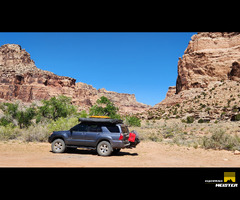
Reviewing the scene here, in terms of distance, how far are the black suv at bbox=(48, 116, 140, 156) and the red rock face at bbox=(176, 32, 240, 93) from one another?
185ft

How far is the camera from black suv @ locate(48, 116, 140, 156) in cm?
938

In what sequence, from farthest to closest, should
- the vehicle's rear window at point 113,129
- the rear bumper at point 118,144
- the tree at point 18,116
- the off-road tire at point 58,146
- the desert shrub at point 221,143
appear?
the tree at point 18,116, the desert shrub at point 221,143, the off-road tire at point 58,146, the vehicle's rear window at point 113,129, the rear bumper at point 118,144

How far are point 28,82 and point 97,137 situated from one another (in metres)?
113

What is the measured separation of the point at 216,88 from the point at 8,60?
11976cm

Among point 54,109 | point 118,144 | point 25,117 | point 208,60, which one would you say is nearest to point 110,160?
point 118,144

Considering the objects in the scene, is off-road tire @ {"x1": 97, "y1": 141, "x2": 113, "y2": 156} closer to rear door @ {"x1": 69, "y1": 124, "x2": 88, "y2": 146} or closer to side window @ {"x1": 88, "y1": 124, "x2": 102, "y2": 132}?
side window @ {"x1": 88, "y1": 124, "x2": 102, "y2": 132}

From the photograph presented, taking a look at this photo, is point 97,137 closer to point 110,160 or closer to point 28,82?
point 110,160

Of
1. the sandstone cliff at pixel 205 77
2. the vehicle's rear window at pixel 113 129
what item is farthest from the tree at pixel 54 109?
the sandstone cliff at pixel 205 77

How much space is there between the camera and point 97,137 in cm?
959

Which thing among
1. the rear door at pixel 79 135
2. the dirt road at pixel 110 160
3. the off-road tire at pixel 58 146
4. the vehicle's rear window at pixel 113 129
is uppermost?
the vehicle's rear window at pixel 113 129

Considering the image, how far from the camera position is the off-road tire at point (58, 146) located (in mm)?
9945

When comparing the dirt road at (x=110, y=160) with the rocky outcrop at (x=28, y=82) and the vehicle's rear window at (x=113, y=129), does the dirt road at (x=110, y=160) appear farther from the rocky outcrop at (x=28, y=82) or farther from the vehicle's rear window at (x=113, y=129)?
the rocky outcrop at (x=28, y=82)

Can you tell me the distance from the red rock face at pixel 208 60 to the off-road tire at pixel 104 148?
56.9 metres
